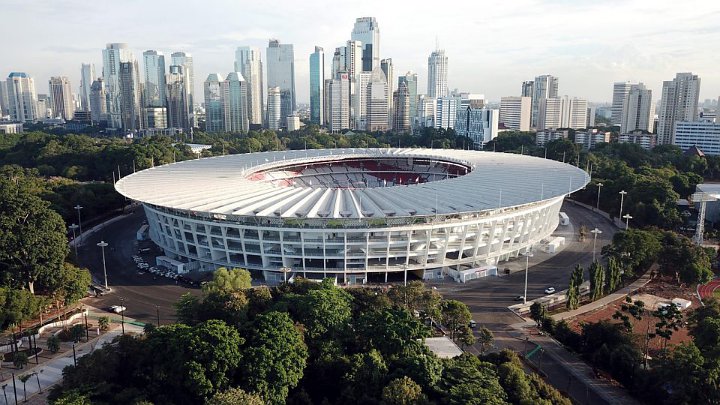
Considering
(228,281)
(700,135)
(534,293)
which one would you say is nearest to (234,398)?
(228,281)

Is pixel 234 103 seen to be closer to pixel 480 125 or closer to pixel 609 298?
pixel 480 125

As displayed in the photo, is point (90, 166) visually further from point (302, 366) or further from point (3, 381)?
point (302, 366)

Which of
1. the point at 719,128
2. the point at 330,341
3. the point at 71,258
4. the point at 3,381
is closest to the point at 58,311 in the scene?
the point at 71,258

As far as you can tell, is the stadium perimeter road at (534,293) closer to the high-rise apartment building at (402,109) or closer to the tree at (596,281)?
the tree at (596,281)

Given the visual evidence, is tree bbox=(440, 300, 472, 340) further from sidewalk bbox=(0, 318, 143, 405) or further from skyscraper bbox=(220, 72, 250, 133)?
skyscraper bbox=(220, 72, 250, 133)

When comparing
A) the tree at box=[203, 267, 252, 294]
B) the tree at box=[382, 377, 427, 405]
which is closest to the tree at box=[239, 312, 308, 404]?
the tree at box=[382, 377, 427, 405]

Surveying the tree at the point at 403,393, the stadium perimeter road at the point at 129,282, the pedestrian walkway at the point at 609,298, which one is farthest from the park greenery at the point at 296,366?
the pedestrian walkway at the point at 609,298
